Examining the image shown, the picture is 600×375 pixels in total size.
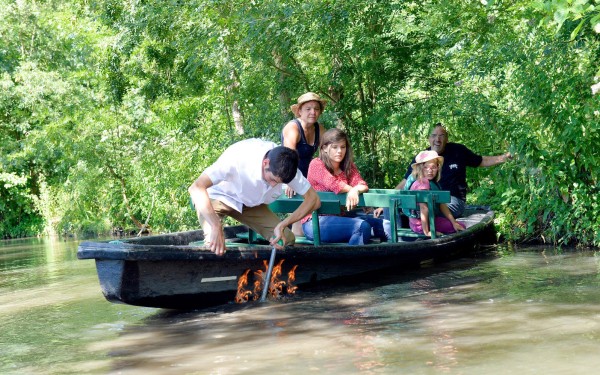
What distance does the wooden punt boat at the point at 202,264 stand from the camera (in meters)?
6.04

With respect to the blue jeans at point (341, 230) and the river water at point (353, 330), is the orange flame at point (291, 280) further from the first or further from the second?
the blue jeans at point (341, 230)

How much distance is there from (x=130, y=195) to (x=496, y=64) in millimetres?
14615

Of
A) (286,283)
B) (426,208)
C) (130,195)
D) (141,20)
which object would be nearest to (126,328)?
(286,283)

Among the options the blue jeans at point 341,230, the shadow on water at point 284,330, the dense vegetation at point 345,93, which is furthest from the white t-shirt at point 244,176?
the dense vegetation at point 345,93

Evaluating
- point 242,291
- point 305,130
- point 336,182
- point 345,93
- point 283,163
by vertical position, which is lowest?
point 242,291

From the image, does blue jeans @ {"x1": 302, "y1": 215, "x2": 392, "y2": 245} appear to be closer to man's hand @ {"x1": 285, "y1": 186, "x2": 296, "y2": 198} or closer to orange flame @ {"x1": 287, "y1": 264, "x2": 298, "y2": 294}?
man's hand @ {"x1": 285, "y1": 186, "x2": 296, "y2": 198}

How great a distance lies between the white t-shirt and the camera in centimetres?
645

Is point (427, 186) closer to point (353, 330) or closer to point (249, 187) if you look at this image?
point (249, 187)

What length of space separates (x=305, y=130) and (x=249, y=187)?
210 centimetres

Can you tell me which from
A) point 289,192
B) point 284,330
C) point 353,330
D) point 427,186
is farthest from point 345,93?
point 353,330

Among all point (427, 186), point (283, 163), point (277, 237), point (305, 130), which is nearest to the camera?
point (283, 163)

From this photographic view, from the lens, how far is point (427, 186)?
9.00m

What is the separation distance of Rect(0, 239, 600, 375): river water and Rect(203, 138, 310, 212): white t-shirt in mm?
969

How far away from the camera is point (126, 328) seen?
20.6 feet
